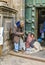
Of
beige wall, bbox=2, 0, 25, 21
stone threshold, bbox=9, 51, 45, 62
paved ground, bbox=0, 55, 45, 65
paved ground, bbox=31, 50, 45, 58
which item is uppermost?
beige wall, bbox=2, 0, 25, 21

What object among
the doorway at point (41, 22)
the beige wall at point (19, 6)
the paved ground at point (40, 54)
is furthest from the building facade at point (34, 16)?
the paved ground at point (40, 54)

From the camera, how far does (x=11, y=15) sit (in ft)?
26.2

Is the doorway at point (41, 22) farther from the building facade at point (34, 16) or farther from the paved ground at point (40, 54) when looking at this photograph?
the paved ground at point (40, 54)

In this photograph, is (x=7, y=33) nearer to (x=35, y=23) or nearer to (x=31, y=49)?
(x=31, y=49)

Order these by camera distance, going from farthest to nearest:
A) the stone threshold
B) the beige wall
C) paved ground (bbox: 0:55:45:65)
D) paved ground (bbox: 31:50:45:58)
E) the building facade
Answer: the building facade, the beige wall, paved ground (bbox: 31:50:45:58), the stone threshold, paved ground (bbox: 0:55:45:65)

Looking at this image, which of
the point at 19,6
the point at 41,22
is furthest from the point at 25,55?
the point at 19,6

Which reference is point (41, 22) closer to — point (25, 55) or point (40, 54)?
point (40, 54)

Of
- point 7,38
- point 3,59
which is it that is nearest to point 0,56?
point 3,59

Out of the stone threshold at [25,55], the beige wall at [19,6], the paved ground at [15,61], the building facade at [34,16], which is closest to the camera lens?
the paved ground at [15,61]

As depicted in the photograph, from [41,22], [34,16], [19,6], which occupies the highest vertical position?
[19,6]

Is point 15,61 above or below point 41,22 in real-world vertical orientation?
below

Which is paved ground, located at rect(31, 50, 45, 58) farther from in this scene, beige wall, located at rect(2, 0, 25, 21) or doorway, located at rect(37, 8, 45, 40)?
beige wall, located at rect(2, 0, 25, 21)

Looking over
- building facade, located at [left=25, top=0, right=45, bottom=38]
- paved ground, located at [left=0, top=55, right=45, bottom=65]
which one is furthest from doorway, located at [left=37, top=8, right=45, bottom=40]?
paved ground, located at [left=0, top=55, right=45, bottom=65]

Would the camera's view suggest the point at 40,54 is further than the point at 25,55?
Yes
